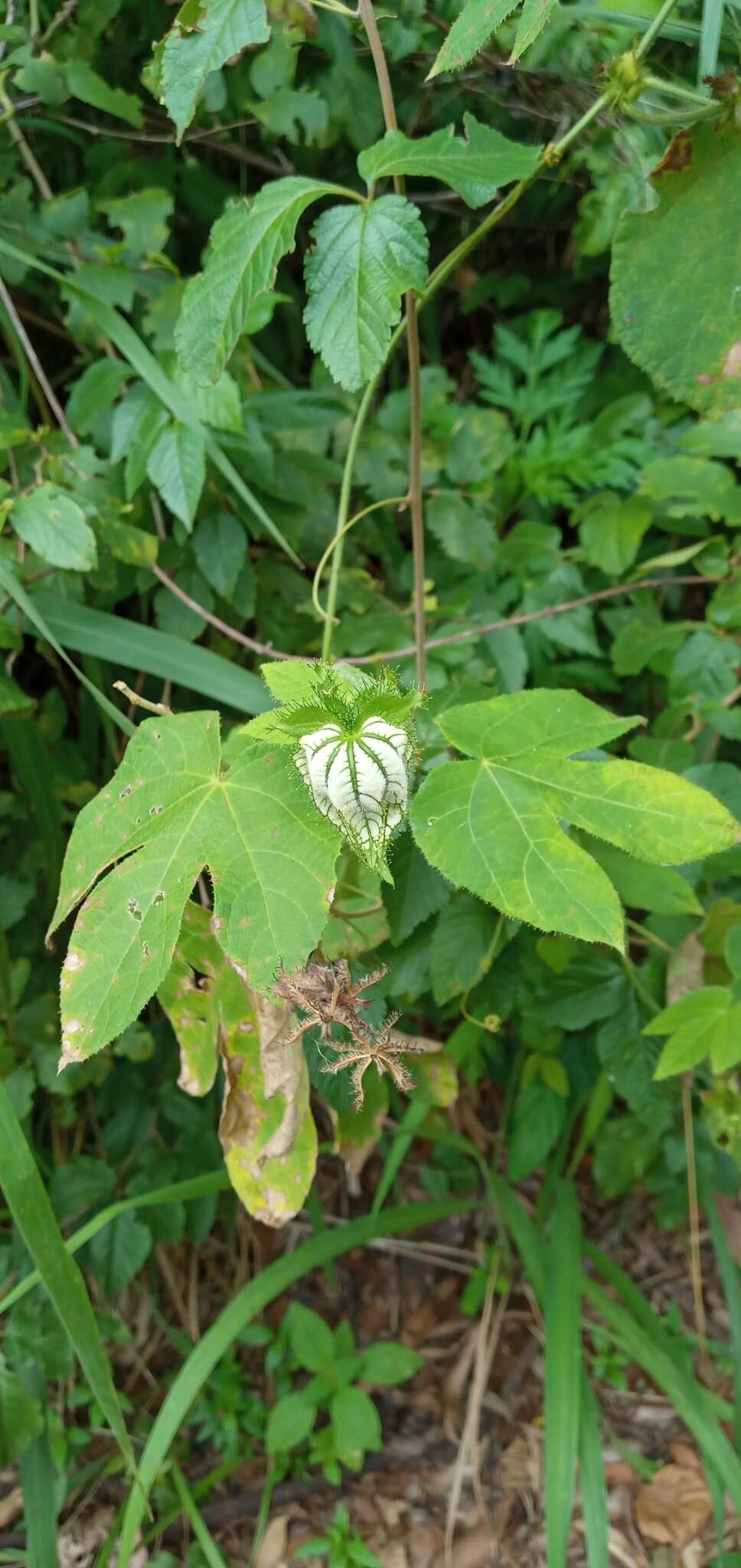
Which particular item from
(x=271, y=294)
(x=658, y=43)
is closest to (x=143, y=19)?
(x=271, y=294)

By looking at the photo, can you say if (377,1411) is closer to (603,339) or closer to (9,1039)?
(9,1039)

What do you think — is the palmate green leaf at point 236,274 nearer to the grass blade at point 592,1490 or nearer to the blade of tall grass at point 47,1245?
the blade of tall grass at point 47,1245

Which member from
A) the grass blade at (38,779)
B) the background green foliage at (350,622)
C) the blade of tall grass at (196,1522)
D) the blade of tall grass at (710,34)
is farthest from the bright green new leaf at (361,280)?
the blade of tall grass at (196,1522)

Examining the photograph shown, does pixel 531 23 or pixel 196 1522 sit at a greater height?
pixel 531 23

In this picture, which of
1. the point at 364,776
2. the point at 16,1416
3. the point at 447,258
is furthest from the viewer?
the point at 16,1416

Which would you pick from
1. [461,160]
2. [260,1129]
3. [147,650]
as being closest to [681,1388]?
[260,1129]

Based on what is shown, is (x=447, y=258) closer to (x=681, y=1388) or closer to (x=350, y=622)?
(x=350, y=622)
